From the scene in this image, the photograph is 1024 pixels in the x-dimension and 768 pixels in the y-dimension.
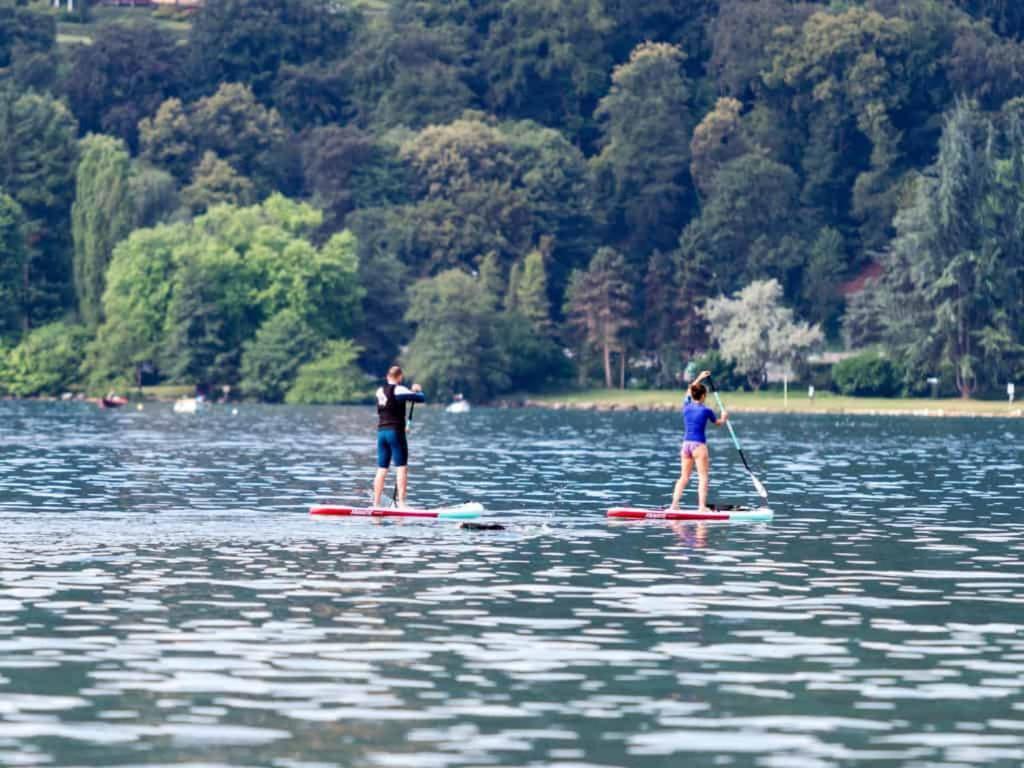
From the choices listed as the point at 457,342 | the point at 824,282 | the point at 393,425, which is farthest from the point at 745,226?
the point at 393,425

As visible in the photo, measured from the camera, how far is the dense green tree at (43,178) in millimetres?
180625

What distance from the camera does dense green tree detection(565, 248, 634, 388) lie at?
17475cm

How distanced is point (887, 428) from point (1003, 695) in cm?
9430

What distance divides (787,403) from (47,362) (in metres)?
53.2

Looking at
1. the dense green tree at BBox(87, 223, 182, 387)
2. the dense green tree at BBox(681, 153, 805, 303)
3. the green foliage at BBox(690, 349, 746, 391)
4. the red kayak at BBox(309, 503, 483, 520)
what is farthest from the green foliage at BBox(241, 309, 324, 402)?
the red kayak at BBox(309, 503, 483, 520)

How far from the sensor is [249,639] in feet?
82.1

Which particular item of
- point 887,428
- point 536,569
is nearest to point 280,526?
point 536,569

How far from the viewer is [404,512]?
4056cm

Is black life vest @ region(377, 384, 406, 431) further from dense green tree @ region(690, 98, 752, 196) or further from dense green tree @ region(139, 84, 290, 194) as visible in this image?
dense green tree @ region(690, 98, 752, 196)

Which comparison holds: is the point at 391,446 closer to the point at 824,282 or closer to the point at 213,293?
the point at 213,293

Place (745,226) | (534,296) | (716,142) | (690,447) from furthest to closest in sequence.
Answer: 1. (716,142)
2. (745,226)
3. (534,296)
4. (690,447)

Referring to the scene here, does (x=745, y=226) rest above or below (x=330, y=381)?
above

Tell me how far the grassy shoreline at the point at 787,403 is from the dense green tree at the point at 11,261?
1554 inches

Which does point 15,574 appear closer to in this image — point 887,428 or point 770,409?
point 887,428
